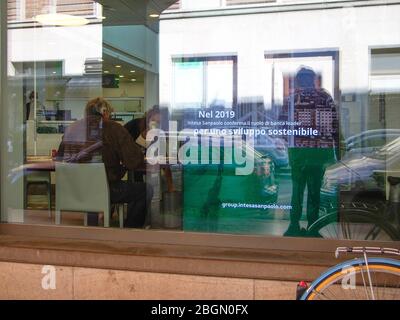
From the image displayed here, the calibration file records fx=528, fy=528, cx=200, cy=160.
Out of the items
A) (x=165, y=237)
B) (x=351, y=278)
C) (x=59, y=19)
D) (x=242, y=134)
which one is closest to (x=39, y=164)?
(x=165, y=237)

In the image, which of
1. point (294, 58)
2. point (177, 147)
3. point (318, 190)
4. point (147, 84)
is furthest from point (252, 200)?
point (147, 84)

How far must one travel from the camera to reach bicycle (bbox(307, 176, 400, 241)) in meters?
3.74

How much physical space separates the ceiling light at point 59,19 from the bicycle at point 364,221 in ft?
11.6

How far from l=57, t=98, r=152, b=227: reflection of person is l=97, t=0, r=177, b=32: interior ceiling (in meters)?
1.09

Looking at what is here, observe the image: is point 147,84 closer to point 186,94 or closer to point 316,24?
point 186,94

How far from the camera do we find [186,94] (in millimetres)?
4457

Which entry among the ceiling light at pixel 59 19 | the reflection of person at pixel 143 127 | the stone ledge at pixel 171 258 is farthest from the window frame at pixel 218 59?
the ceiling light at pixel 59 19

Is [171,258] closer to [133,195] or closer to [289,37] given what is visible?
[133,195]

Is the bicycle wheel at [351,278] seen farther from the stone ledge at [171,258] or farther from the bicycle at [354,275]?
the stone ledge at [171,258]

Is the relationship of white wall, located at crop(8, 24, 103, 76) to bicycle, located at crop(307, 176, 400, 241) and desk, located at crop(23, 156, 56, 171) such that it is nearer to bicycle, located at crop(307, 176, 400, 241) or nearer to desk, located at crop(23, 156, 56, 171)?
desk, located at crop(23, 156, 56, 171)

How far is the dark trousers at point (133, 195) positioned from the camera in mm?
4598

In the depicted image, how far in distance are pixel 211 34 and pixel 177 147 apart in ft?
3.30

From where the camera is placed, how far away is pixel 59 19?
602cm

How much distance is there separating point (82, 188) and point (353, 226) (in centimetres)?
239
